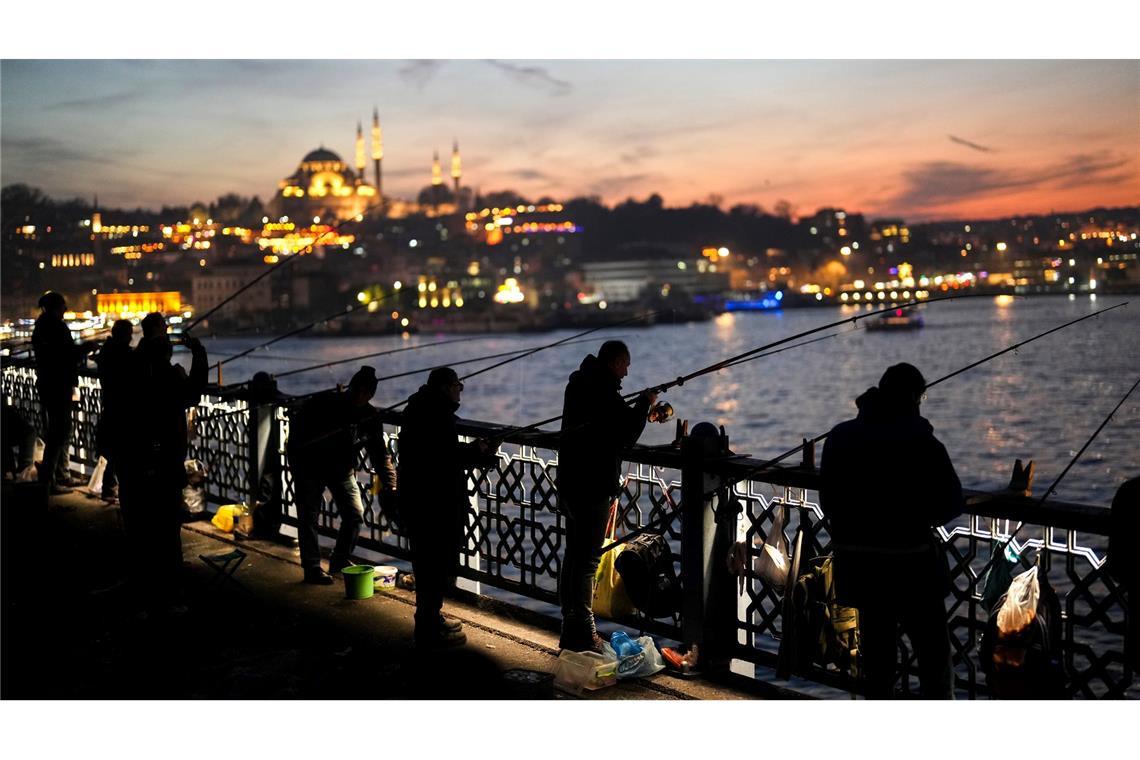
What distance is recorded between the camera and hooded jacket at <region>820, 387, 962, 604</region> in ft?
11.1

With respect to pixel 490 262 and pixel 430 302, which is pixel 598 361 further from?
pixel 490 262

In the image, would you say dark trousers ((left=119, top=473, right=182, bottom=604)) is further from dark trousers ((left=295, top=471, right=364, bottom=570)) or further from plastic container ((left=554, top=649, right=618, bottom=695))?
plastic container ((left=554, top=649, right=618, bottom=695))

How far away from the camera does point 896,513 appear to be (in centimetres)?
340

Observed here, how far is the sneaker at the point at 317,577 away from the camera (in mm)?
5898

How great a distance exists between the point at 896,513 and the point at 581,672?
141cm

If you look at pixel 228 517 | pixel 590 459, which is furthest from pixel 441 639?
pixel 228 517

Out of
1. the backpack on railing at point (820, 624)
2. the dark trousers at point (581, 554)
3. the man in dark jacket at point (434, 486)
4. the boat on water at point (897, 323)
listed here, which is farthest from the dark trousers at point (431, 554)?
the boat on water at point (897, 323)

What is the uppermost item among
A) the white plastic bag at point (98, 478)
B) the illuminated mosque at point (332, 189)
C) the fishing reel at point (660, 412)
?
the illuminated mosque at point (332, 189)

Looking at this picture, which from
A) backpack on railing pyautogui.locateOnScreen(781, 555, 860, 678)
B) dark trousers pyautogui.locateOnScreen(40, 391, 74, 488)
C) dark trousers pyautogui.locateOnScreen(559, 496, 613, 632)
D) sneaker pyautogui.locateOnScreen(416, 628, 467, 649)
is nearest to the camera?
backpack on railing pyautogui.locateOnScreen(781, 555, 860, 678)

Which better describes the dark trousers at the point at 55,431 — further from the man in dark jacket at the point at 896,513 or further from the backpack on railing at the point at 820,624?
the man in dark jacket at the point at 896,513

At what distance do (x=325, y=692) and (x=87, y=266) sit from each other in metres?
41.0

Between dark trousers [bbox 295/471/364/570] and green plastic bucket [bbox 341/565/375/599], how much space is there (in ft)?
1.21

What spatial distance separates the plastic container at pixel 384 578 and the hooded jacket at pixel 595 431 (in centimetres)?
163

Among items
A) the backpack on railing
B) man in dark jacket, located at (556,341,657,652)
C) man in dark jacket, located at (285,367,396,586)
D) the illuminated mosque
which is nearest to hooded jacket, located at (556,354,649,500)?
man in dark jacket, located at (556,341,657,652)
